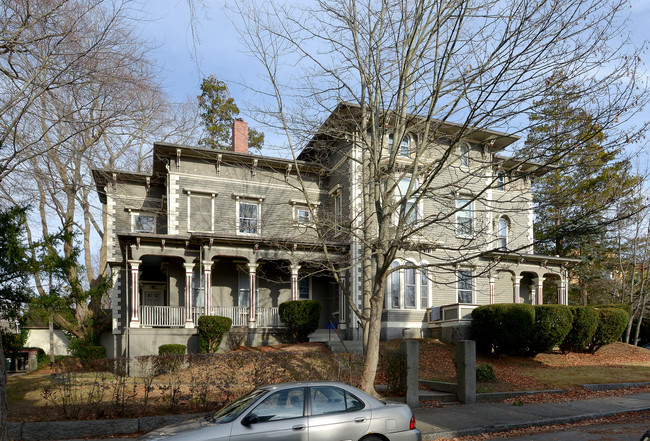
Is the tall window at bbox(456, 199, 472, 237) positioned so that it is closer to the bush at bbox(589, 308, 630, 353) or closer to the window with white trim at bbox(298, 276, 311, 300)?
the bush at bbox(589, 308, 630, 353)

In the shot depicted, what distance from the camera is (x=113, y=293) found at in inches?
969

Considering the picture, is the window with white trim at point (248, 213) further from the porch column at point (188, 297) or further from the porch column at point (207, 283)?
the porch column at point (188, 297)

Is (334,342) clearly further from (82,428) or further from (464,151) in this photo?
(82,428)

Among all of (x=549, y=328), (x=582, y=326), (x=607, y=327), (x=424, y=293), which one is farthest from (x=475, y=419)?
(x=607, y=327)

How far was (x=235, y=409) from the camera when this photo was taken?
→ 7.81 m

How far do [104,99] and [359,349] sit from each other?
13578 mm

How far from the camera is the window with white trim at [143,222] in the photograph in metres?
26.5

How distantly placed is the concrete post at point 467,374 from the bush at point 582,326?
34.9 feet

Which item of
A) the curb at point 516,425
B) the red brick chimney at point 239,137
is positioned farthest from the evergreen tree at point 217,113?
the curb at point 516,425

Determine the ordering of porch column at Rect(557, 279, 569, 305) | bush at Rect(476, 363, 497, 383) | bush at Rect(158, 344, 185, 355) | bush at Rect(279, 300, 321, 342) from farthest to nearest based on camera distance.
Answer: porch column at Rect(557, 279, 569, 305) < bush at Rect(279, 300, 321, 342) < bush at Rect(158, 344, 185, 355) < bush at Rect(476, 363, 497, 383)

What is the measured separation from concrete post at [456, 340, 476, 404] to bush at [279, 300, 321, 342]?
10.00 meters

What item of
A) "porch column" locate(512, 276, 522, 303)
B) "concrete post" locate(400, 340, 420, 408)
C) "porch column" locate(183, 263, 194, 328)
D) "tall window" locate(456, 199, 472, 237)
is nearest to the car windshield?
"tall window" locate(456, 199, 472, 237)

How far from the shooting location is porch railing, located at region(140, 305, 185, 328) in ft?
73.0

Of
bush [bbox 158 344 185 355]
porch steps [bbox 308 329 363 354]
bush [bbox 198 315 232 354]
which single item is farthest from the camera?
bush [bbox 198 315 232 354]
